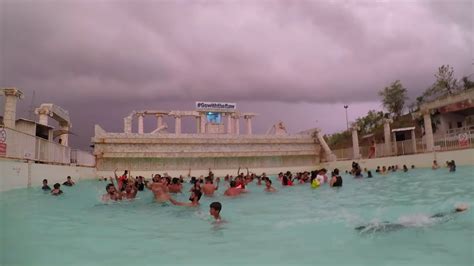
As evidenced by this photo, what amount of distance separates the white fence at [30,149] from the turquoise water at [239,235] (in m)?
3.05

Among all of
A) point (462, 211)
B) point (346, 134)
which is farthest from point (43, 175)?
point (346, 134)

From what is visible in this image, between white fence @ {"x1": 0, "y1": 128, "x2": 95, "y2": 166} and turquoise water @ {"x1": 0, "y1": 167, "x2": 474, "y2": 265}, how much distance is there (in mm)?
3049

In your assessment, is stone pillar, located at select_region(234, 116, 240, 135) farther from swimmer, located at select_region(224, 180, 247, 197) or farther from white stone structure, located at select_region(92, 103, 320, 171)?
swimmer, located at select_region(224, 180, 247, 197)

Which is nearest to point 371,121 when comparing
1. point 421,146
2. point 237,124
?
point 237,124

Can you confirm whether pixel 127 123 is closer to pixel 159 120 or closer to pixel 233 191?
pixel 159 120

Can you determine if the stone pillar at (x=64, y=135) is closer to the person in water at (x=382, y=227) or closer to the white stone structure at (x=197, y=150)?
the white stone structure at (x=197, y=150)

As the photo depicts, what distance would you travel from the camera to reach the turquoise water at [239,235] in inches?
207

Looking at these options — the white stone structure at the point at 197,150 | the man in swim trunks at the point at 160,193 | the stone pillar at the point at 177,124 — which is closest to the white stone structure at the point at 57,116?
the white stone structure at the point at 197,150

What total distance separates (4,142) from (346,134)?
186ft

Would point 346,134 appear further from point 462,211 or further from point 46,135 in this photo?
point 462,211

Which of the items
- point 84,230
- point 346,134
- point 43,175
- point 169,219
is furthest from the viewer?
point 346,134

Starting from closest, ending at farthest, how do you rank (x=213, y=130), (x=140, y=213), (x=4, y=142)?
(x=140, y=213) → (x=4, y=142) → (x=213, y=130)

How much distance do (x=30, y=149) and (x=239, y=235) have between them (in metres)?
13.2

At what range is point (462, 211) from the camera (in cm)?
781
